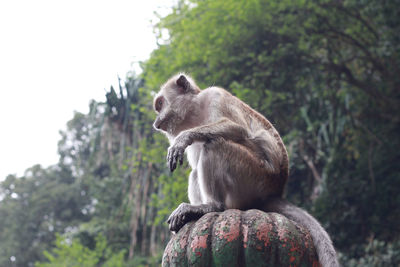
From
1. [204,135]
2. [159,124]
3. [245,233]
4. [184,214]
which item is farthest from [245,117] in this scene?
[245,233]

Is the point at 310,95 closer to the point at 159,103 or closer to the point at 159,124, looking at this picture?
the point at 159,103

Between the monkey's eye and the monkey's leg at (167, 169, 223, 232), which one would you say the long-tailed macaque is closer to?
the monkey's leg at (167, 169, 223, 232)

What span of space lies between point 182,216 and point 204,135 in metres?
0.63

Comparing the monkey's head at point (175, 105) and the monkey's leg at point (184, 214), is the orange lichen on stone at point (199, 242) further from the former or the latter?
the monkey's head at point (175, 105)

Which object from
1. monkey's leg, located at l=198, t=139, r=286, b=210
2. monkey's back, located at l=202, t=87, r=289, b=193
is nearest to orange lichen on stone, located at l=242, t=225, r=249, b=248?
monkey's leg, located at l=198, t=139, r=286, b=210

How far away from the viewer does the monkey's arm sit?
2848 millimetres

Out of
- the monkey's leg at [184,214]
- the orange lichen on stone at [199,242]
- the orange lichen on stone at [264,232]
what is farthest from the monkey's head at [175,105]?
the orange lichen on stone at [264,232]

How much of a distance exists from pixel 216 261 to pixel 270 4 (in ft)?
27.2

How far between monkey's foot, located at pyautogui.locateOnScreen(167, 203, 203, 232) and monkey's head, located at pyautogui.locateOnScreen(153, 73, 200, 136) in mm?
993

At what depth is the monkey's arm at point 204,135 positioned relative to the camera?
9.34ft

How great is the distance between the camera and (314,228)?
8.38 feet

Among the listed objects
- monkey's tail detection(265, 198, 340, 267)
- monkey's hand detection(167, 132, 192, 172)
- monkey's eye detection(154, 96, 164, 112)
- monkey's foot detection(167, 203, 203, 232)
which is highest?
monkey's eye detection(154, 96, 164, 112)

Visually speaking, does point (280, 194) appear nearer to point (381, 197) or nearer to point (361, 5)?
point (381, 197)

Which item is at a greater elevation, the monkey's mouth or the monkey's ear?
the monkey's ear
